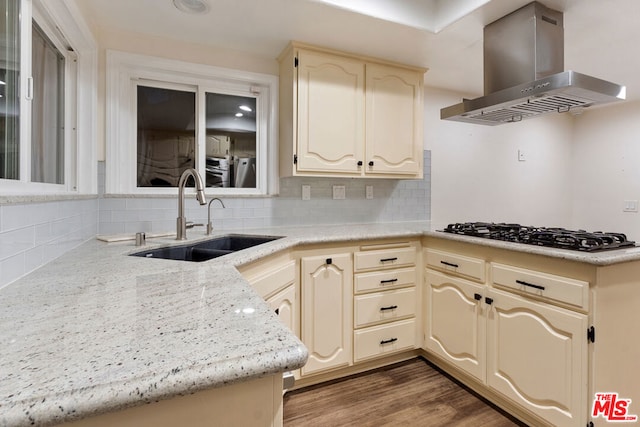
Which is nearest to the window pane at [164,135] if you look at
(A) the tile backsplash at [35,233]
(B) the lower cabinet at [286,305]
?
(A) the tile backsplash at [35,233]

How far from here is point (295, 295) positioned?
1.80m

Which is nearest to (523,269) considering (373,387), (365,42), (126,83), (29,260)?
(373,387)

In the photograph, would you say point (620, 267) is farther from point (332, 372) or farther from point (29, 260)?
point (29, 260)

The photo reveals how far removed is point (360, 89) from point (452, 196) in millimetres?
1323

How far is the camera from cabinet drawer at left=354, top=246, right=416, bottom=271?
1.95 metres

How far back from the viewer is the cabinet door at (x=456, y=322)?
1.75 meters

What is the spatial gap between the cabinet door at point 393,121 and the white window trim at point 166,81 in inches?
26.7

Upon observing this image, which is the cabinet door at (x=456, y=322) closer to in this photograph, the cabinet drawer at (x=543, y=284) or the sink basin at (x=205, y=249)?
the cabinet drawer at (x=543, y=284)

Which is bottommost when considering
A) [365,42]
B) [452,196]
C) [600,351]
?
[600,351]

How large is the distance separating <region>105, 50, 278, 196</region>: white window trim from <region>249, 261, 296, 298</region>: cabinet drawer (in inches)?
30.9

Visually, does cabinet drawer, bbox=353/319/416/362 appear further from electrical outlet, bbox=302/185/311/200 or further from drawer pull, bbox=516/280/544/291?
electrical outlet, bbox=302/185/311/200

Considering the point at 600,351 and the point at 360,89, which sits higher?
the point at 360,89

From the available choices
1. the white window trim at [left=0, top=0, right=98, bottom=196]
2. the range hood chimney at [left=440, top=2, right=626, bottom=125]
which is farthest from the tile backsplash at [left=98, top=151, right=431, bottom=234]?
the range hood chimney at [left=440, top=2, right=626, bottom=125]

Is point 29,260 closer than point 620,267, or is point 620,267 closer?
point 29,260
